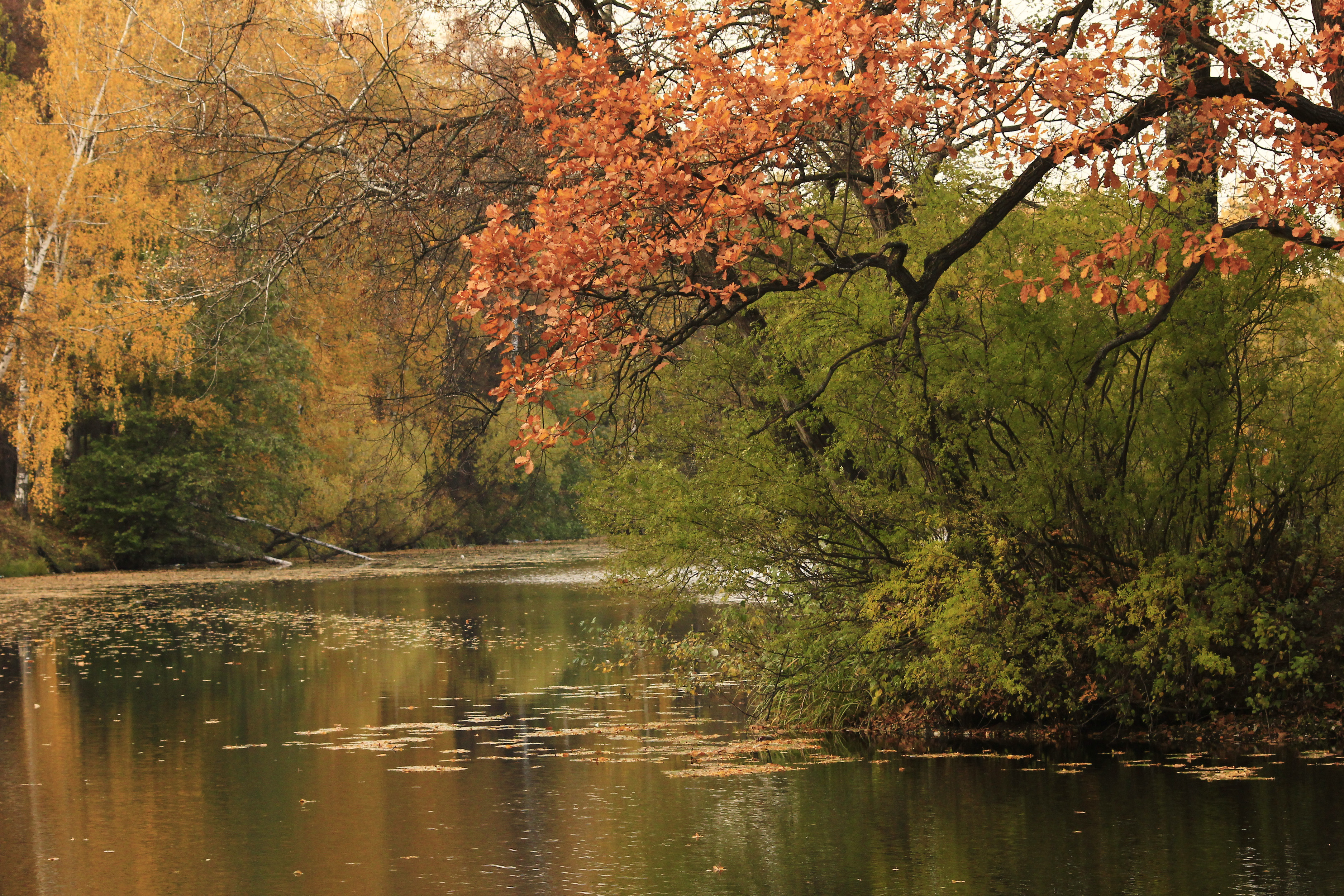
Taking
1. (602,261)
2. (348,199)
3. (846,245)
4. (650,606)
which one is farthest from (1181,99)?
(348,199)

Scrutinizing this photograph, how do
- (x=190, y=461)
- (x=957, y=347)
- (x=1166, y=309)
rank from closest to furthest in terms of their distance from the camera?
(x=1166, y=309) < (x=957, y=347) < (x=190, y=461)

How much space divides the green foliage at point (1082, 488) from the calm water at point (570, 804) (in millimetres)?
657

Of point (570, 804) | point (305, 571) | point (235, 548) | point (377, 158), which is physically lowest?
point (570, 804)

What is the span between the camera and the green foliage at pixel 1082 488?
33.0ft

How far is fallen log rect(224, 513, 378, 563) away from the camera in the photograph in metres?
38.9

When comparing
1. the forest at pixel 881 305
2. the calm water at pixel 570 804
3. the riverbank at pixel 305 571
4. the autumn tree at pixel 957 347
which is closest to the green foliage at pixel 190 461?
the riverbank at pixel 305 571

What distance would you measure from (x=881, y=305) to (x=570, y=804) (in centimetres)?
382

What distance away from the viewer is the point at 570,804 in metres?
9.27

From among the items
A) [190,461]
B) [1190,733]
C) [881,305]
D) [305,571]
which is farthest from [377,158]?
[190,461]

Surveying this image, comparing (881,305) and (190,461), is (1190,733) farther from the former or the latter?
(190,461)

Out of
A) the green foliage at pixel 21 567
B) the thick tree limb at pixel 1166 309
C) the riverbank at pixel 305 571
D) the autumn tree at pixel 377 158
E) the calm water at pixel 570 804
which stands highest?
the autumn tree at pixel 377 158

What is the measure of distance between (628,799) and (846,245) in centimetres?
542

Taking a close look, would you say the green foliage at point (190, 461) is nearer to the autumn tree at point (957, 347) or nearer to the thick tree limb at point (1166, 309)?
the autumn tree at point (957, 347)

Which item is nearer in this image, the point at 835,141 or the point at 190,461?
the point at 835,141
